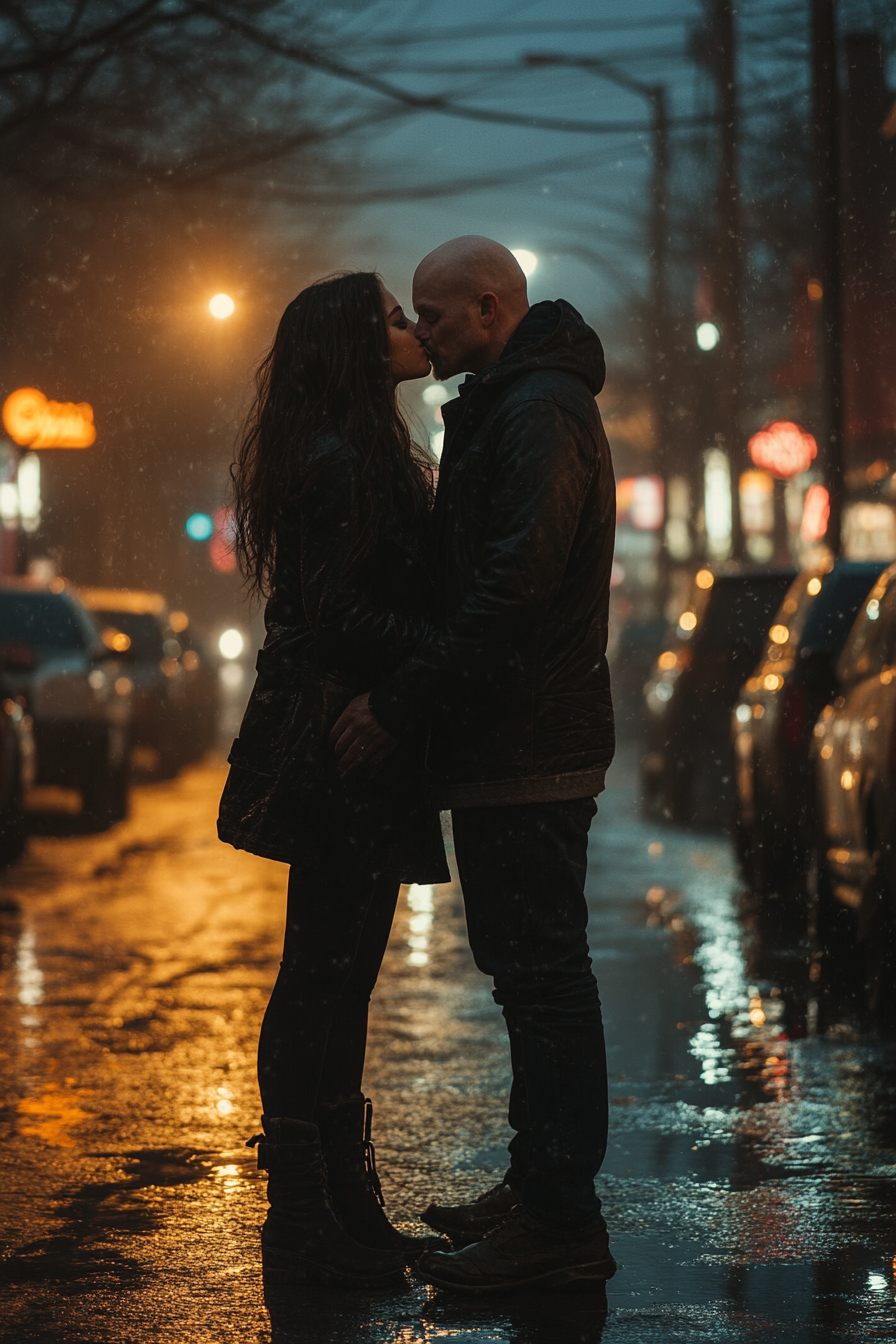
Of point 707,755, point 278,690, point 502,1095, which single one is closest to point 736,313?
point 707,755

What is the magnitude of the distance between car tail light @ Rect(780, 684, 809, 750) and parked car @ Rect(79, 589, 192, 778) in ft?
30.8

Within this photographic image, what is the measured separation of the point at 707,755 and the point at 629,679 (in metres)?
15.0

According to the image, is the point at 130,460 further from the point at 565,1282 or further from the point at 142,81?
the point at 565,1282

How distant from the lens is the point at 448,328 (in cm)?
411

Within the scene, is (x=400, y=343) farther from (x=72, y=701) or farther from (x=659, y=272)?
(x=659, y=272)

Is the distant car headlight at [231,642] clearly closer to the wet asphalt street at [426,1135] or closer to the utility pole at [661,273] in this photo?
the utility pole at [661,273]

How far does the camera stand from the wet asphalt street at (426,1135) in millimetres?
3830

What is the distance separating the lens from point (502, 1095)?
19.2 ft

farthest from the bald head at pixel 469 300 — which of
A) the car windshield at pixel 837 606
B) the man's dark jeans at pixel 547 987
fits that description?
the car windshield at pixel 837 606

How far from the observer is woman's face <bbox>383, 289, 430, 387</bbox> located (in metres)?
4.17

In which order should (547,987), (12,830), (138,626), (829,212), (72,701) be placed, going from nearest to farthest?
(547,987), (12,830), (72,701), (829,212), (138,626)

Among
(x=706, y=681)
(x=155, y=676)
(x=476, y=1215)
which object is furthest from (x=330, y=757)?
(x=155, y=676)

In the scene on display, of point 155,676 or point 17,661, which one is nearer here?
point 17,661

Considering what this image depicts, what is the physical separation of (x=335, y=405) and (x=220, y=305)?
7270 mm
